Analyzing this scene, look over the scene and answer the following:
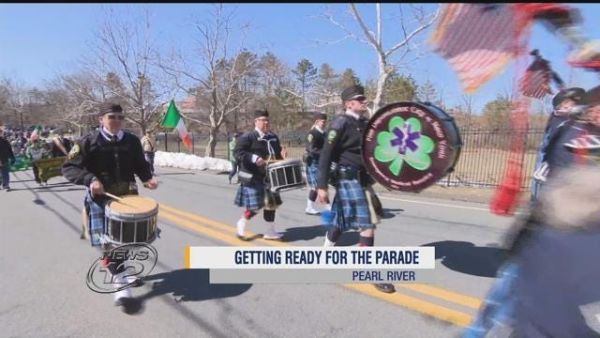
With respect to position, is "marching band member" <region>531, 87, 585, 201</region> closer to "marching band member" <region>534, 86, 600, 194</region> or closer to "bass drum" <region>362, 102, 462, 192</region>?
"marching band member" <region>534, 86, 600, 194</region>

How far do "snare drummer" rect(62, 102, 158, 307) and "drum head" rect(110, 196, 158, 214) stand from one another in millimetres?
191

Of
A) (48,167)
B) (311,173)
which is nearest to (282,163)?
(311,173)

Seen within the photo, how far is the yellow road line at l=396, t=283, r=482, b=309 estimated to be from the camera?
3.37 meters

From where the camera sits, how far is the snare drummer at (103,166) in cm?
348

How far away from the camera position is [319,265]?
3.75 meters

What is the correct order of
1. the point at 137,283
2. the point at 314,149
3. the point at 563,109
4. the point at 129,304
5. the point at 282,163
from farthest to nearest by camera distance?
1. the point at 314,149
2. the point at 282,163
3. the point at 137,283
4. the point at 129,304
5. the point at 563,109

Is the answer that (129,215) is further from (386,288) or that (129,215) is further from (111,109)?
(386,288)

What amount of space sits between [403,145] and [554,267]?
3.63 feet

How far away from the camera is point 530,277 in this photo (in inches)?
76.5

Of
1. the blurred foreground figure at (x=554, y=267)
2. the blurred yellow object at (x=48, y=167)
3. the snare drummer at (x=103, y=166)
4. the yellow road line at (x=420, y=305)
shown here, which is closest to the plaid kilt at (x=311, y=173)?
the yellow road line at (x=420, y=305)

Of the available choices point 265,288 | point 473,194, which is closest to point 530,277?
point 265,288

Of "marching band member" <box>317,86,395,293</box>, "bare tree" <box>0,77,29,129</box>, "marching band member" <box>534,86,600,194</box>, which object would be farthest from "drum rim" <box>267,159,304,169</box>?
"bare tree" <box>0,77,29,129</box>

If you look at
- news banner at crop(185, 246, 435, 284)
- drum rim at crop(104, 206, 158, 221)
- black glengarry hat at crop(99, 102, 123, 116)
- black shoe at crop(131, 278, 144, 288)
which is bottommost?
black shoe at crop(131, 278, 144, 288)

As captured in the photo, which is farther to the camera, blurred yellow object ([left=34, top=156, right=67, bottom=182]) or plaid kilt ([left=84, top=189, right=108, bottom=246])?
blurred yellow object ([left=34, top=156, right=67, bottom=182])
